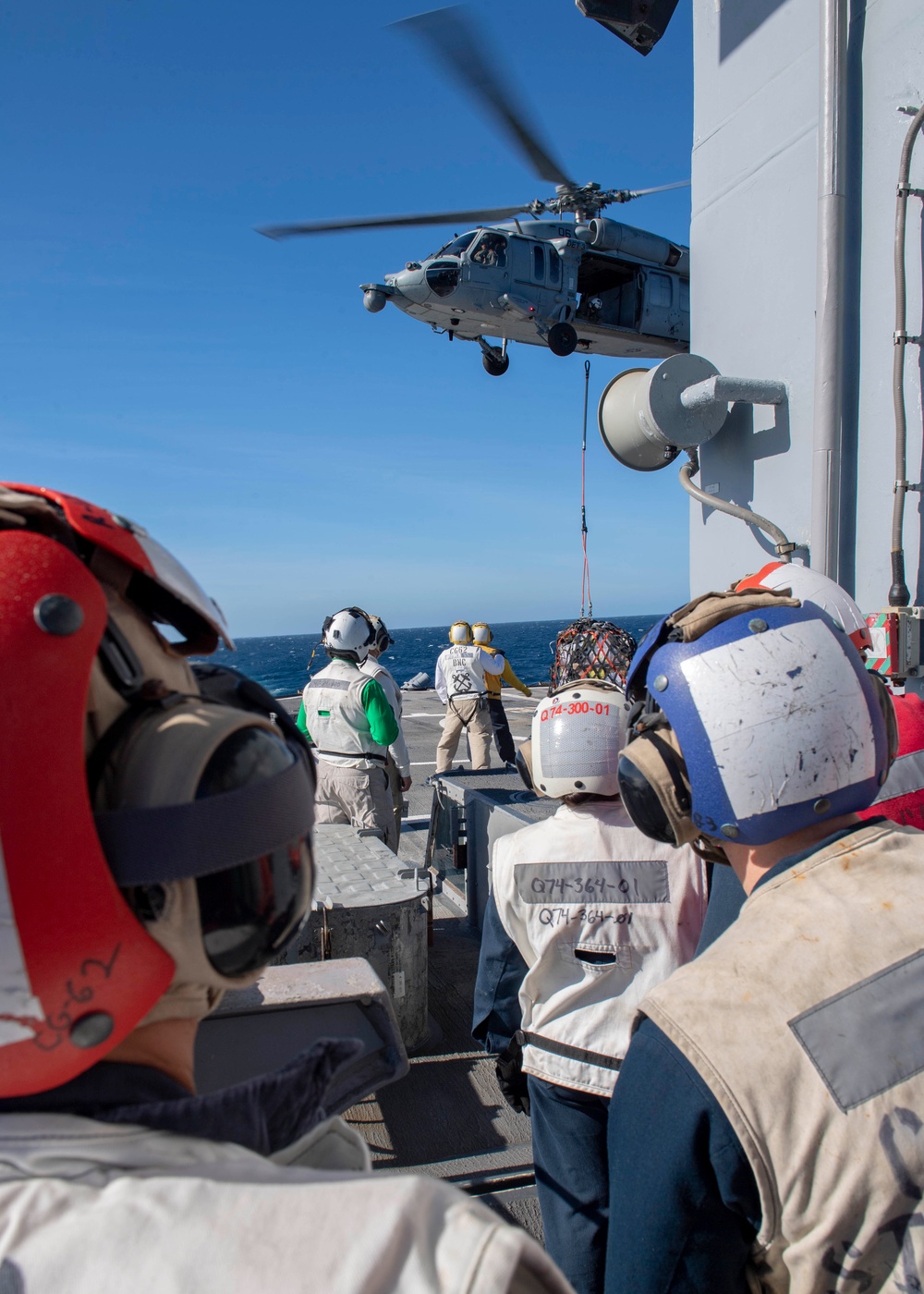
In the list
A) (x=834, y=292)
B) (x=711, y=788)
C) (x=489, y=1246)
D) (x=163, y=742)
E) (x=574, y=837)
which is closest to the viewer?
(x=489, y=1246)

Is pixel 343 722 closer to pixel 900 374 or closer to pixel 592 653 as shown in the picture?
pixel 592 653

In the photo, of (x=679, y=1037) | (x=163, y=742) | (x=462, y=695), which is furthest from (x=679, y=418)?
(x=462, y=695)

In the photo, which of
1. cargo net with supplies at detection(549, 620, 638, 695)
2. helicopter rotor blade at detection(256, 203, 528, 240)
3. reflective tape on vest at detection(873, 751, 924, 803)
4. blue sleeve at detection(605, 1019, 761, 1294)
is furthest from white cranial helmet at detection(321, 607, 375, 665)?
helicopter rotor blade at detection(256, 203, 528, 240)

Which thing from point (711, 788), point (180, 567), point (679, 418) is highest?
point (679, 418)

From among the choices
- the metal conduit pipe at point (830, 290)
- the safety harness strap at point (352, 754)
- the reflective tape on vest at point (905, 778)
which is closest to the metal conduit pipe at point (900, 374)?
the metal conduit pipe at point (830, 290)

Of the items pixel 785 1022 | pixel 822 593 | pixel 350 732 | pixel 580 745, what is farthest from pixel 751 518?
pixel 785 1022

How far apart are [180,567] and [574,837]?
1.68 meters

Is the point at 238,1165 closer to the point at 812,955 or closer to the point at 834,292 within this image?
the point at 812,955

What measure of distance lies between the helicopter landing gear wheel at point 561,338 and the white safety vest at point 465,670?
282 inches

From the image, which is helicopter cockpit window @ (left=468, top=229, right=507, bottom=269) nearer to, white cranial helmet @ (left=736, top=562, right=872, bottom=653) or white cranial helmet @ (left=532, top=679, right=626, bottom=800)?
white cranial helmet @ (left=736, top=562, right=872, bottom=653)

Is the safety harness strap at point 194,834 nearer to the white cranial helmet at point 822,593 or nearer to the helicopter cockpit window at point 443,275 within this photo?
the white cranial helmet at point 822,593

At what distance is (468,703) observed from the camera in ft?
33.7

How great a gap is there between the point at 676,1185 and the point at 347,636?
4.64 meters

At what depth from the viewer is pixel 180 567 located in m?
0.95
